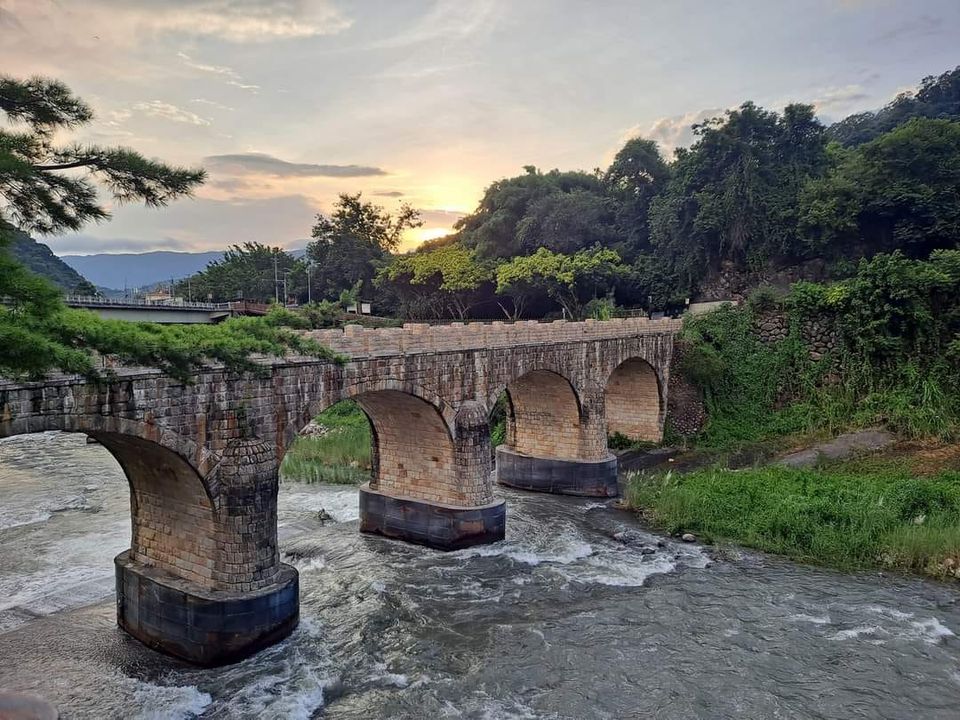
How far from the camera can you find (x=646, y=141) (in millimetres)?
49625

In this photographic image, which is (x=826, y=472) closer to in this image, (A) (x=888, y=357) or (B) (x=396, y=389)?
(A) (x=888, y=357)

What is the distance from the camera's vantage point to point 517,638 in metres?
13.8

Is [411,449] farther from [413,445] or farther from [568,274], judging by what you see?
[568,274]

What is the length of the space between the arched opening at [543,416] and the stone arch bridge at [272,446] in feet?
0.28

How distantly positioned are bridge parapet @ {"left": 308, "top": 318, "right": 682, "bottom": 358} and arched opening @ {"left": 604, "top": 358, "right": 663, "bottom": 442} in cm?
384

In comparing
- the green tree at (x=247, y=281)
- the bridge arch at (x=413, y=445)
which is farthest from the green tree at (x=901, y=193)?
the green tree at (x=247, y=281)

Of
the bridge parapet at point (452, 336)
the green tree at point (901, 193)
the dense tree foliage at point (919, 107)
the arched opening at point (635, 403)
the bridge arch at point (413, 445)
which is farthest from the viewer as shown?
the dense tree foliage at point (919, 107)

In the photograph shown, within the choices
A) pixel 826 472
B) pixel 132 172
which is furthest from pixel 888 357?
pixel 132 172

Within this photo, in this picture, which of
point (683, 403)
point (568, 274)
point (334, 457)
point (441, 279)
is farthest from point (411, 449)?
point (441, 279)

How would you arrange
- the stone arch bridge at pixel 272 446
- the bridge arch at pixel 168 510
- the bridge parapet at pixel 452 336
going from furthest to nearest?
the bridge parapet at pixel 452 336
the bridge arch at pixel 168 510
the stone arch bridge at pixel 272 446

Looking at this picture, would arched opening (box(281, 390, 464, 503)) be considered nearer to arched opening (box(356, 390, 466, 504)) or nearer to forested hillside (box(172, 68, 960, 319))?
arched opening (box(356, 390, 466, 504))

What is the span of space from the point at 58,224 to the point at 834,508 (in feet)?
64.5

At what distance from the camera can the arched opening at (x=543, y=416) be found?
24.7m

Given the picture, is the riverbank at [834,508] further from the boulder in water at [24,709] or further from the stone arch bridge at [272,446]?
the boulder in water at [24,709]
